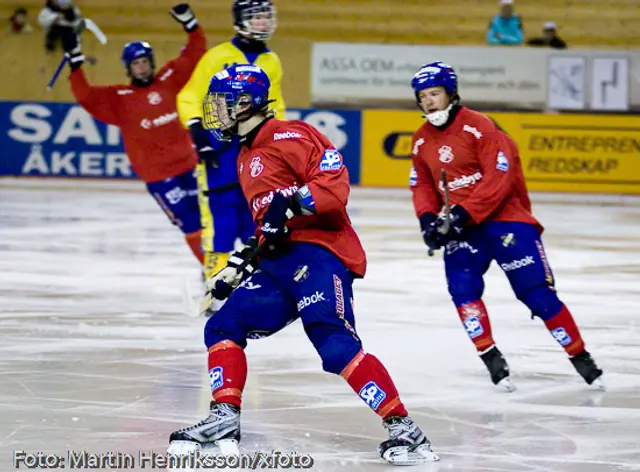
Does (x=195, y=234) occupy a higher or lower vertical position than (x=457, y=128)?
lower

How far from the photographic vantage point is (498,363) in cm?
596

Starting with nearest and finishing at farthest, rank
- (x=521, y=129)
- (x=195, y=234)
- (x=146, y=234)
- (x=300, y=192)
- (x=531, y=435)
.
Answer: (x=300, y=192), (x=531, y=435), (x=195, y=234), (x=146, y=234), (x=521, y=129)

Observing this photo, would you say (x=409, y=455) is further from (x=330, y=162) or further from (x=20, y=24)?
Result: (x=20, y=24)

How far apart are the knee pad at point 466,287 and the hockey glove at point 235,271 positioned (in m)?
1.75

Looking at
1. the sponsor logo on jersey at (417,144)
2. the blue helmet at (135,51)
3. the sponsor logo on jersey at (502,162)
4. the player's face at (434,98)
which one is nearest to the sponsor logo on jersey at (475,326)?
the sponsor logo on jersey at (502,162)

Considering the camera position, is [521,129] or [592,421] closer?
[592,421]

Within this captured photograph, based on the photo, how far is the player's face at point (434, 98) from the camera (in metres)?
5.99

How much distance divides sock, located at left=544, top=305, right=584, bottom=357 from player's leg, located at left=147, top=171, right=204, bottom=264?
388cm

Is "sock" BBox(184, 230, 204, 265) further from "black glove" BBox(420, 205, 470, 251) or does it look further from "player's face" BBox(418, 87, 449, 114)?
"player's face" BBox(418, 87, 449, 114)

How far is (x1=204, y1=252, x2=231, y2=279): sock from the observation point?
26.8 ft

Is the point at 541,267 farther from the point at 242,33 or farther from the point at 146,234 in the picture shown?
the point at 146,234

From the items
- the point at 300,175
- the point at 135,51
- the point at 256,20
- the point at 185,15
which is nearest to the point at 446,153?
the point at 300,175

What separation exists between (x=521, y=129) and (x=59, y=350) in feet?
40.9

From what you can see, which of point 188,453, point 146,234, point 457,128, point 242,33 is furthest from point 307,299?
point 146,234
